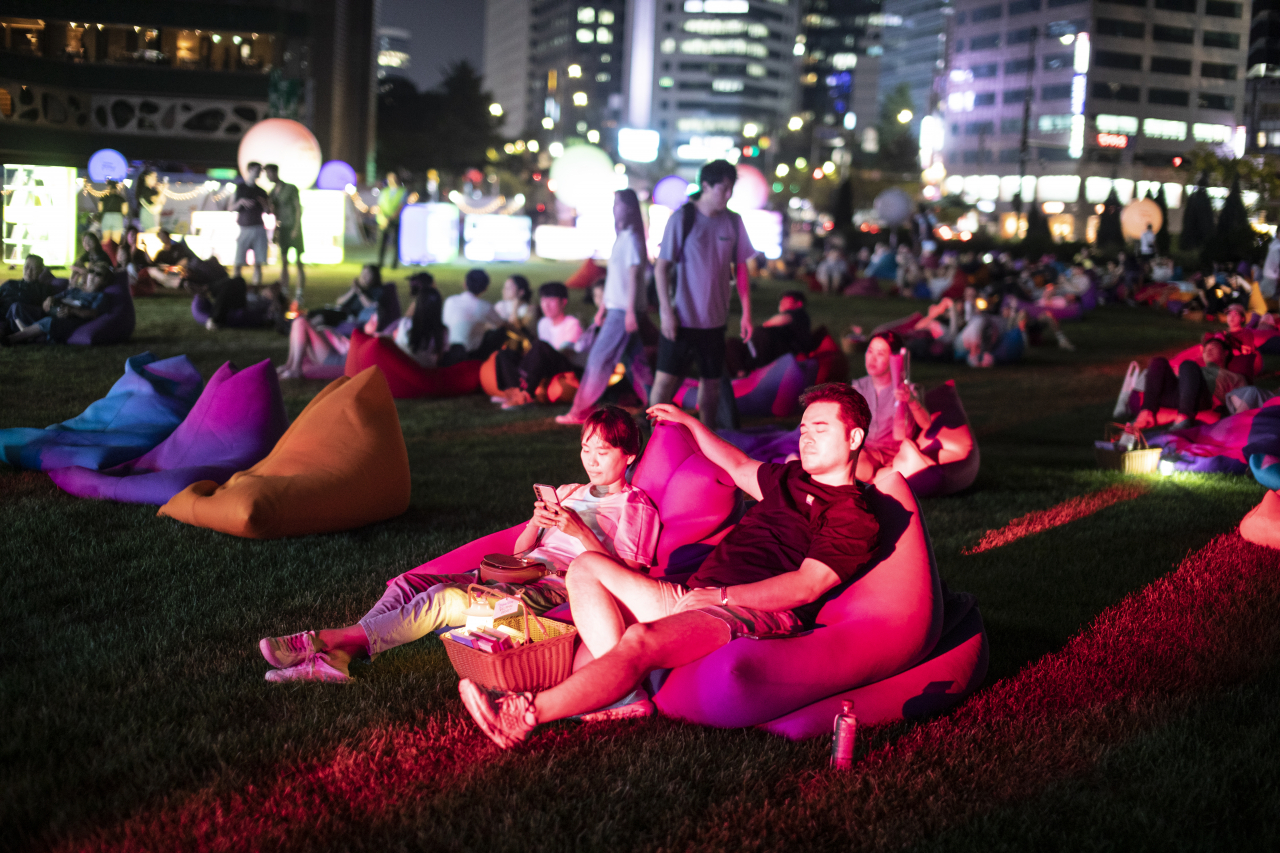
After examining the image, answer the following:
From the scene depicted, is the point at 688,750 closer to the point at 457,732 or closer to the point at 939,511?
the point at 457,732

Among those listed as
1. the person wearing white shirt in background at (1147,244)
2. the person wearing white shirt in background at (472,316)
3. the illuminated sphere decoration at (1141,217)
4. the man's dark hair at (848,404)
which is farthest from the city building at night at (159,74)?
the man's dark hair at (848,404)

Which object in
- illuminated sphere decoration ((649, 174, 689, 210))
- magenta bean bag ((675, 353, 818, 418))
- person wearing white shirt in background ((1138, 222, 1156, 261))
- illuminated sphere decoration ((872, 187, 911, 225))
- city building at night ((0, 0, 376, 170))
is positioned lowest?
magenta bean bag ((675, 353, 818, 418))

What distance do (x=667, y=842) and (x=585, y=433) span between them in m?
1.51

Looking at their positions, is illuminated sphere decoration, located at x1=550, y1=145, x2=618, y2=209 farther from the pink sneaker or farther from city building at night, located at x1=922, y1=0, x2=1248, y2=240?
city building at night, located at x1=922, y1=0, x2=1248, y2=240

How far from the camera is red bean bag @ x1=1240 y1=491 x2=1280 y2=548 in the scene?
6.06 metres

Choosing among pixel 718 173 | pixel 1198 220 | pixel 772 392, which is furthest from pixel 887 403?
pixel 1198 220

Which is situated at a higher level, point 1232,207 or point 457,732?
point 1232,207

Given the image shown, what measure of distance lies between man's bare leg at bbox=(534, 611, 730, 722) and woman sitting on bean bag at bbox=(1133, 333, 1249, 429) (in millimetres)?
6601

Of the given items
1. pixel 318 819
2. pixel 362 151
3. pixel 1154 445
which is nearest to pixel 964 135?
pixel 362 151

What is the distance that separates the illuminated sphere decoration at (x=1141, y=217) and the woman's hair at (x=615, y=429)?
31956 mm

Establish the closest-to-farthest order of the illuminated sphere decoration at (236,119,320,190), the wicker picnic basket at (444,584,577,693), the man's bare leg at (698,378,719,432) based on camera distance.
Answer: the wicker picnic basket at (444,584,577,693)
the man's bare leg at (698,378,719,432)
the illuminated sphere decoration at (236,119,320,190)

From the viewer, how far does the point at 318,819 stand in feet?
9.54

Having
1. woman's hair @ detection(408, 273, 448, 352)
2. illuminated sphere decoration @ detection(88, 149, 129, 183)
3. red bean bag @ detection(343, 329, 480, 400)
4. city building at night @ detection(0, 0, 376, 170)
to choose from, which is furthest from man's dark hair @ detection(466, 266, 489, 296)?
city building at night @ detection(0, 0, 376, 170)

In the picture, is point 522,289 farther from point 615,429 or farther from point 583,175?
point 583,175
